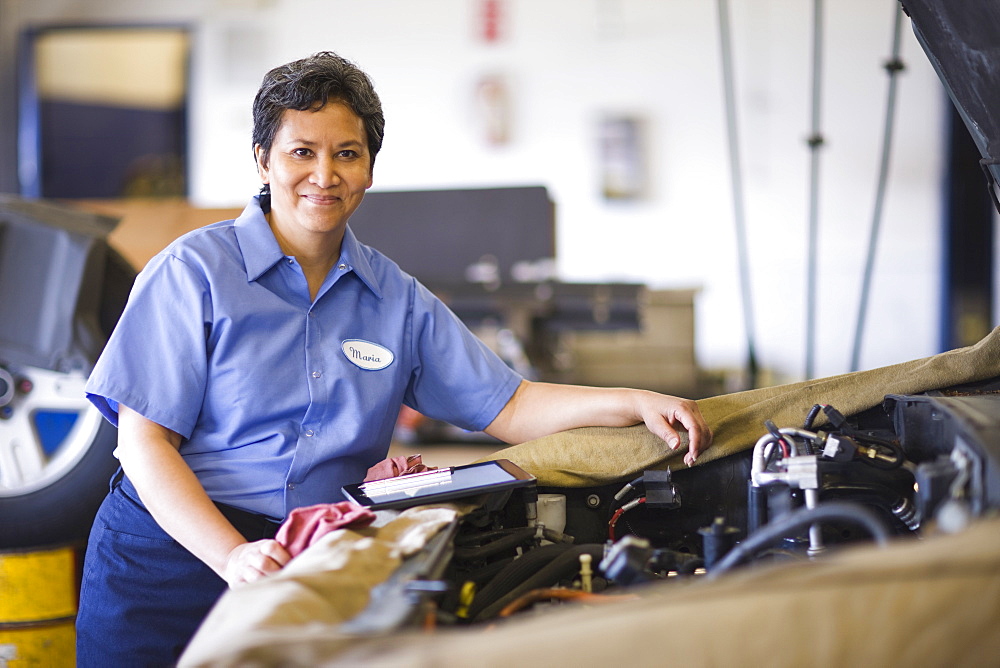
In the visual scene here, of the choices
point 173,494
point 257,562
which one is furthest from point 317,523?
point 173,494

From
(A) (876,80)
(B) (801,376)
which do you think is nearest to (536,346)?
(B) (801,376)

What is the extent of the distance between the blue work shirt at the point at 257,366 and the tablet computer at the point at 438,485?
181mm

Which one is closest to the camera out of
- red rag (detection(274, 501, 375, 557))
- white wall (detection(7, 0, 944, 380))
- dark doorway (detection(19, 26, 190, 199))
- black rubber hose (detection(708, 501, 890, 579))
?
black rubber hose (detection(708, 501, 890, 579))

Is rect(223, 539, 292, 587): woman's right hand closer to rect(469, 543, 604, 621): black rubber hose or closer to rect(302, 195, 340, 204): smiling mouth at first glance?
rect(469, 543, 604, 621): black rubber hose

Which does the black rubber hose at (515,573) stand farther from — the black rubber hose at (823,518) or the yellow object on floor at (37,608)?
the yellow object on floor at (37,608)

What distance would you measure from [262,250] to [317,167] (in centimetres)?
16

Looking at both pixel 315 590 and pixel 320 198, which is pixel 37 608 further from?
pixel 315 590

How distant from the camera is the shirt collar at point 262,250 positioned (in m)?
1.37

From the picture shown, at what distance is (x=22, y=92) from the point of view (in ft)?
20.4

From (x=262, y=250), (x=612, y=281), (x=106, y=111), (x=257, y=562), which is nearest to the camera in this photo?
(x=257, y=562)

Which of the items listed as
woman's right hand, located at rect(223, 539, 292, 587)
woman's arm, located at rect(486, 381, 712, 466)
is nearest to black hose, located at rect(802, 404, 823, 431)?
woman's arm, located at rect(486, 381, 712, 466)

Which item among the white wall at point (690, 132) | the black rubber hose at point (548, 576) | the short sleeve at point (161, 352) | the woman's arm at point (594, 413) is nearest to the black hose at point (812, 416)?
the woman's arm at point (594, 413)

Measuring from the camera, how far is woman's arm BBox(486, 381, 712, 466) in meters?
1.33

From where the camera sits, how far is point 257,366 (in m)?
1.32
